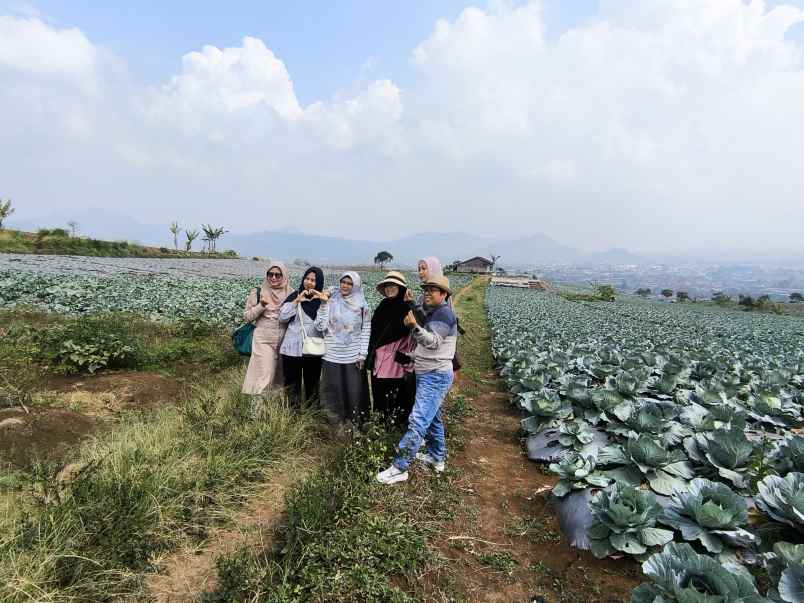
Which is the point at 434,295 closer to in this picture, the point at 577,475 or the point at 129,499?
the point at 577,475

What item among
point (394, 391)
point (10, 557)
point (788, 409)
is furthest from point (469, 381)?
point (10, 557)

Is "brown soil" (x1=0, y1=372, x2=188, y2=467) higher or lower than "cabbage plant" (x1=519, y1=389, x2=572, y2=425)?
lower

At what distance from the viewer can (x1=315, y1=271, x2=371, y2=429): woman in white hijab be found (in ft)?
13.7

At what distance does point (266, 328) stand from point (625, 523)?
3827mm

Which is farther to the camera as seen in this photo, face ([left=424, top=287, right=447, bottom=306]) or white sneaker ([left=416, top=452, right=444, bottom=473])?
white sneaker ([left=416, top=452, right=444, bottom=473])

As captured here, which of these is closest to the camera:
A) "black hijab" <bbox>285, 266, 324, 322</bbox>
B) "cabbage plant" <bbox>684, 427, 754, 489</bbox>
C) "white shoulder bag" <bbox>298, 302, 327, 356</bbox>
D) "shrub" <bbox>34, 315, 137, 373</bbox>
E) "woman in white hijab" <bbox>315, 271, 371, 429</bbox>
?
"cabbage plant" <bbox>684, 427, 754, 489</bbox>

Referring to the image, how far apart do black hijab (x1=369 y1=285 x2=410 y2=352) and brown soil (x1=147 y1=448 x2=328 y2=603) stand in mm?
1346

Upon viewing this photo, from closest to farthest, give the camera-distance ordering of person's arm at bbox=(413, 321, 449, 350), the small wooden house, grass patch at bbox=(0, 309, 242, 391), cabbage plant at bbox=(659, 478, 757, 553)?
cabbage plant at bbox=(659, 478, 757, 553) < person's arm at bbox=(413, 321, 449, 350) < grass patch at bbox=(0, 309, 242, 391) < the small wooden house

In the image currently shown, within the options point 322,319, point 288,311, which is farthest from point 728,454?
point 288,311

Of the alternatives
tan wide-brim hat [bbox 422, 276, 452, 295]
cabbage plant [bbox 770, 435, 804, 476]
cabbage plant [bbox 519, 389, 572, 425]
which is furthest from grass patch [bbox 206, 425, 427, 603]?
cabbage plant [bbox 770, 435, 804, 476]

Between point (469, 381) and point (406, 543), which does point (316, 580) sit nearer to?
point (406, 543)

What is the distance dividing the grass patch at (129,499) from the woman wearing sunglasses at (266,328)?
530 mm

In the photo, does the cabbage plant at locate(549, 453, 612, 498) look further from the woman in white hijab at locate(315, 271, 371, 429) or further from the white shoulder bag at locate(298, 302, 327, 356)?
the white shoulder bag at locate(298, 302, 327, 356)

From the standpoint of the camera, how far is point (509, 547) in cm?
301
